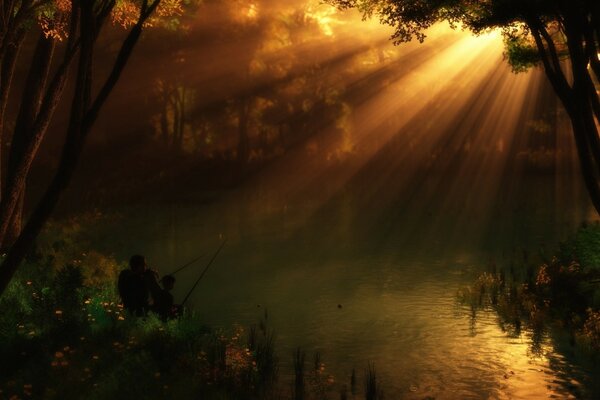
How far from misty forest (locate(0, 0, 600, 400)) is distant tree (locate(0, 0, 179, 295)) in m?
0.04

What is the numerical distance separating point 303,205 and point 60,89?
70.4 feet

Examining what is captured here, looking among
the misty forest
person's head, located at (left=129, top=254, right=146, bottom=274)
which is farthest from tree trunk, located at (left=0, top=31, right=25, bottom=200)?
person's head, located at (left=129, top=254, right=146, bottom=274)

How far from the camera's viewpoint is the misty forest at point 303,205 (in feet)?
28.2

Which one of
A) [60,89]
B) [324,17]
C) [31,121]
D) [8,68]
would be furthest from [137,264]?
[324,17]

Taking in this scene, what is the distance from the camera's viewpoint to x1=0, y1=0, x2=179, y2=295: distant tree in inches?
292

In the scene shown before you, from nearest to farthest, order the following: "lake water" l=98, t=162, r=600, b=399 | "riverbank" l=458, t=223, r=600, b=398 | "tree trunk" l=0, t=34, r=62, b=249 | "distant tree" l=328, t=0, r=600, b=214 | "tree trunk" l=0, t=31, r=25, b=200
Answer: "lake water" l=98, t=162, r=600, b=399
"riverbank" l=458, t=223, r=600, b=398
"distant tree" l=328, t=0, r=600, b=214
"tree trunk" l=0, t=34, r=62, b=249
"tree trunk" l=0, t=31, r=25, b=200

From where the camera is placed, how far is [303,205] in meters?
32.1

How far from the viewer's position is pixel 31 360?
27.1 feet

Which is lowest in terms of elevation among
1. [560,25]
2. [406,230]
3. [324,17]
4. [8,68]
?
[406,230]

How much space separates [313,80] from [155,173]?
45.4 feet

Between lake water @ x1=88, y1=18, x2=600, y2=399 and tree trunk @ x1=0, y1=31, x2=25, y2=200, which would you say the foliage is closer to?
lake water @ x1=88, y1=18, x2=600, y2=399

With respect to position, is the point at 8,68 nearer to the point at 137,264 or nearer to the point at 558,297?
the point at 137,264

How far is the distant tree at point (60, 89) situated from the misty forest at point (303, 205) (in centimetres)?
4

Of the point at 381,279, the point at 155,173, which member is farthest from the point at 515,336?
A: the point at 155,173
